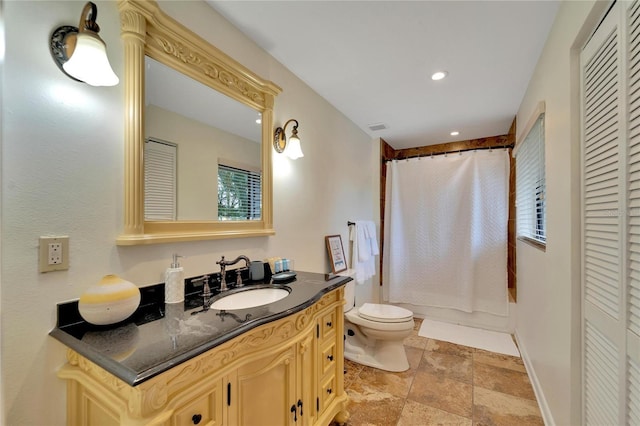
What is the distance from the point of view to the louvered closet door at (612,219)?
848mm

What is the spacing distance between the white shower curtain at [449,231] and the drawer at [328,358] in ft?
6.83

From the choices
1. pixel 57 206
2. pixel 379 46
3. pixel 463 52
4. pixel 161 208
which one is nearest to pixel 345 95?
pixel 379 46

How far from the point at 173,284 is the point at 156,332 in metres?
0.30

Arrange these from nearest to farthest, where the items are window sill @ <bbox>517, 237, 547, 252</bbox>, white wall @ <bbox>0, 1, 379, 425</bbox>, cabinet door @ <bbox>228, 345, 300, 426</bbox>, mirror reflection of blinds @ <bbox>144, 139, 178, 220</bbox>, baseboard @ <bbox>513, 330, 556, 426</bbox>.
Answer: white wall @ <bbox>0, 1, 379, 425</bbox>, cabinet door @ <bbox>228, 345, 300, 426</bbox>, mirror reflection of blinds @ <bbox>144, 139, 178, 220</bbox>, baseboard @ <bbox>513, 330, 556, 426</bbox>, window sill @ <bbox>517, 237, 547, 252</bbox>

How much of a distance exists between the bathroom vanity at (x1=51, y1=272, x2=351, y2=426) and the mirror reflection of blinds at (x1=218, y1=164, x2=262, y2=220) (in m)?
0.53

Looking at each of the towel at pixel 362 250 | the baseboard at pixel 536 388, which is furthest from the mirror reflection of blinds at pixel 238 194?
the baseboard at pixel 536 388

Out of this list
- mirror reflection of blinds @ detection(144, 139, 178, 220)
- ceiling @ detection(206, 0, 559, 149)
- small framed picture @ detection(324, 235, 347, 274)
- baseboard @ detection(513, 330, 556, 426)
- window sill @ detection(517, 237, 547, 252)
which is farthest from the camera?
small framed picture @ detection(324, 235, 347, 274)

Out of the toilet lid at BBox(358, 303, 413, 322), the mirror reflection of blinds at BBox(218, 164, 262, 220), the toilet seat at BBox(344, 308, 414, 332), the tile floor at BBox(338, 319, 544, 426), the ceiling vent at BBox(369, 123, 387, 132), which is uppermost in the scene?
the ceiling vent at BBox(369, 123, 387, 132)

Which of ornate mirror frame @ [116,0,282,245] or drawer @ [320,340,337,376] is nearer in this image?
ornate mirror frame @ [116,0,282,245]

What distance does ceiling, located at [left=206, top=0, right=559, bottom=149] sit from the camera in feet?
4.54

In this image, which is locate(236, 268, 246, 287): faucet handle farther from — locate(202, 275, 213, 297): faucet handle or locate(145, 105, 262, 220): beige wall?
locate(145, 105, 262, 220): beige wall

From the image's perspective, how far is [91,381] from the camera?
82cm

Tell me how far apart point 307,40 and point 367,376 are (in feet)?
7.99

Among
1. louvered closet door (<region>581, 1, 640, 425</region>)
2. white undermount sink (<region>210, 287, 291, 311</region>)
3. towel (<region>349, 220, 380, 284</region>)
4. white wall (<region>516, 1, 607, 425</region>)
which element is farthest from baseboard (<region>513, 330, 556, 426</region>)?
white undermount sink (<region>210, 287, 291, 311</region>)
